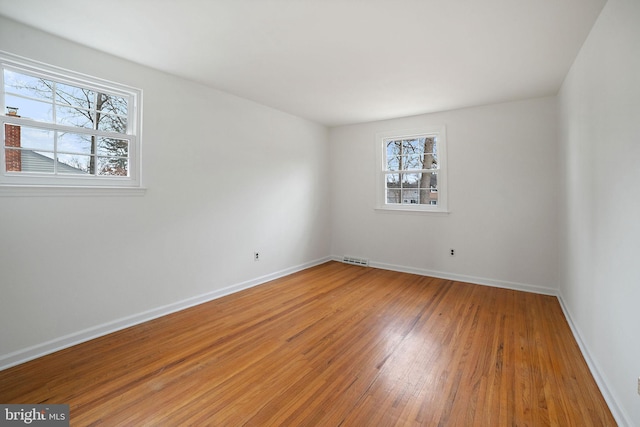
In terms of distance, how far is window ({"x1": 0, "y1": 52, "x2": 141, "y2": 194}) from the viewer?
2.25 meters

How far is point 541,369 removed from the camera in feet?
7.09

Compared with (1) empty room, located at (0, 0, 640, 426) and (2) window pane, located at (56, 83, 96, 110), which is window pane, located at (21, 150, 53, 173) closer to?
(1) empty room, located at (0, 0, 640, 426)

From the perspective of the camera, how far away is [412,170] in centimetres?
489

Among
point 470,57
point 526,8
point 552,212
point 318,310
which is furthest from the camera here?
point 552,212

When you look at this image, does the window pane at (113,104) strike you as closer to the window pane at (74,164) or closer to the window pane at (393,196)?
the window pane at (74,164)

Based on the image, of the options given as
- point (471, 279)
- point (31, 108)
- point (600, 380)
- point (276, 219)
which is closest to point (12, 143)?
point (31, 108)

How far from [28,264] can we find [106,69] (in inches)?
72.3

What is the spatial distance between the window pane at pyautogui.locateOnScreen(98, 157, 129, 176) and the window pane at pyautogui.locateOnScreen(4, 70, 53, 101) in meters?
0.61

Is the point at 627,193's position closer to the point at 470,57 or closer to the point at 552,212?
the point at 470,57

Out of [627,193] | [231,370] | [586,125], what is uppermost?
[586,125]

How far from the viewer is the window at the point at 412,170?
4.59 meters

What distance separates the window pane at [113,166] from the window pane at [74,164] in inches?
3.2

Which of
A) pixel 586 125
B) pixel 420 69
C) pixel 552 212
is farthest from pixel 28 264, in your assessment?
pixel 552 212

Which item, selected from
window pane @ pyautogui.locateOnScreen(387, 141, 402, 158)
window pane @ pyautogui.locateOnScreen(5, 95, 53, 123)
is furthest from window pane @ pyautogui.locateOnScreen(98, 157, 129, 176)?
window pane @ pyautogui.locateOnScreen(387, 141, 402, 158)
